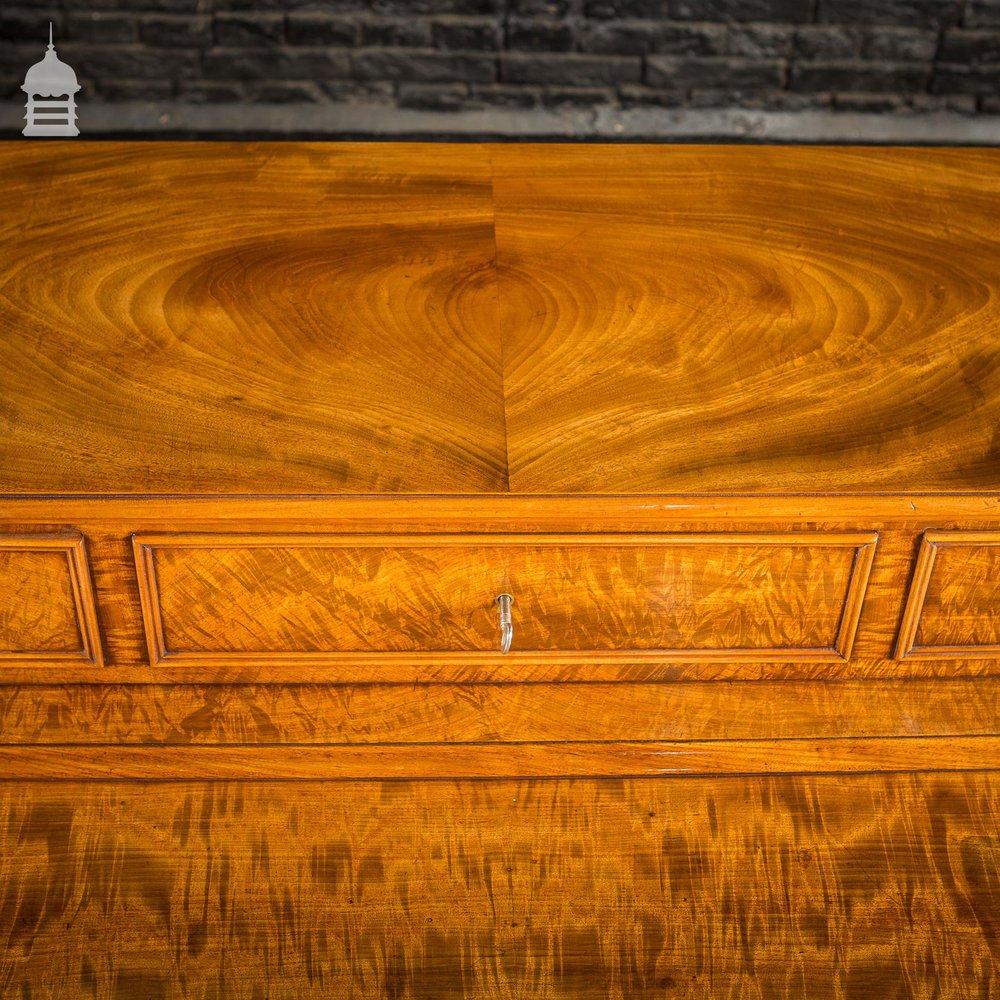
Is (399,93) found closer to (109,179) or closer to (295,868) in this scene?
(109,179)

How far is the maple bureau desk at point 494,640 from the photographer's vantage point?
655 mm

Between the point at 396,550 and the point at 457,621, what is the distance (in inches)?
2.8

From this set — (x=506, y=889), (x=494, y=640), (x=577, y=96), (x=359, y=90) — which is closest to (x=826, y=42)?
(x=577, y=96)

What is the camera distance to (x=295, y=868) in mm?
704

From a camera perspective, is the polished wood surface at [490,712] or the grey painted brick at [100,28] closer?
the polished wood surface at [490,712]

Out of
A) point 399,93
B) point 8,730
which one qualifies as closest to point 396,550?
point 8,730

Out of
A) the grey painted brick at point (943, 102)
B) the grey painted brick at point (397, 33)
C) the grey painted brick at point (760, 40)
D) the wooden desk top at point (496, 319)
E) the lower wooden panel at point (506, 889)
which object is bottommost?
the lower wooden panel at point (506, 889)

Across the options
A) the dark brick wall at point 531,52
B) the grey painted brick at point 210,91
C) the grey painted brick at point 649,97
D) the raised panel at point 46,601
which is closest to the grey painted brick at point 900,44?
the dark brick wall at point 531,52

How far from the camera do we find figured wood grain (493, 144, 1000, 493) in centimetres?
66

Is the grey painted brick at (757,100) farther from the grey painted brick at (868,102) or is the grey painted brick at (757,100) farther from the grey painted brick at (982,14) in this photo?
the grey painted brick at (982,14)

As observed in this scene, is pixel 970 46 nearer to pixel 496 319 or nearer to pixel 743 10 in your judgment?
pixel 743 10

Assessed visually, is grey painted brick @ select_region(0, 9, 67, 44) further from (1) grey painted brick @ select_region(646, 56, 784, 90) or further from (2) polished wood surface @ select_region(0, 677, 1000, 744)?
(2) polished wood surface @ select_region(0, 677, 1000, 744)

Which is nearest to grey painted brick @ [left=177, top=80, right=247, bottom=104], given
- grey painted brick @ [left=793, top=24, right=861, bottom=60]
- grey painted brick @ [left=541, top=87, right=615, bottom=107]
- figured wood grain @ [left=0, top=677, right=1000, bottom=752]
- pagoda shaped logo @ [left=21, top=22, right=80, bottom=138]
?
pagoda shaped logo @ [left=21, top=22, right=80, bottom=138]

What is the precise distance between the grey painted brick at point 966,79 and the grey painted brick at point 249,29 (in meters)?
0.76
